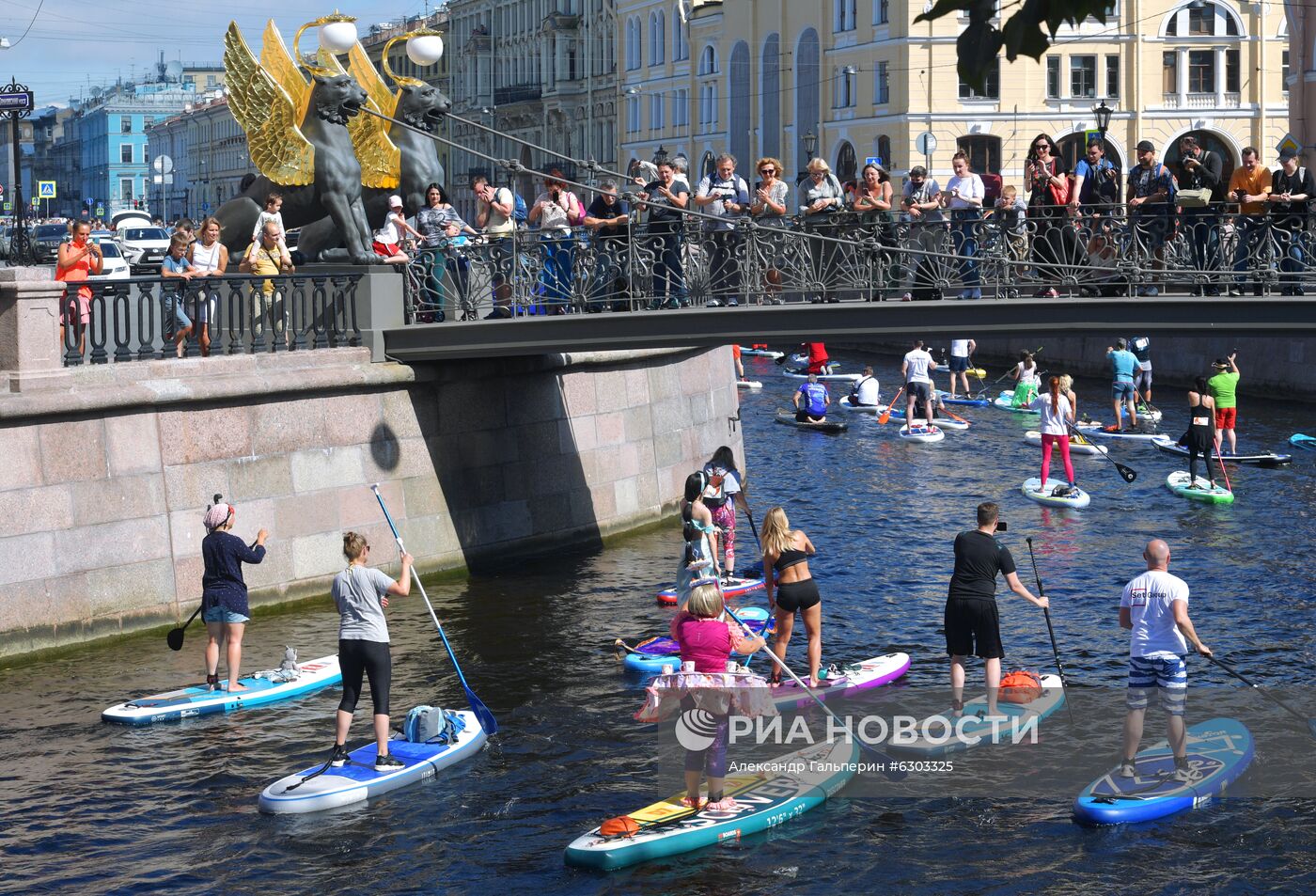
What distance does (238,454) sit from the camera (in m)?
17.9

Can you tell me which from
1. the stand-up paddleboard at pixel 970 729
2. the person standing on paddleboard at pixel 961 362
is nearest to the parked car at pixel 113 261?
the person standing on paddleboard at pixel 961 362

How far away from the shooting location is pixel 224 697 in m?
14.7

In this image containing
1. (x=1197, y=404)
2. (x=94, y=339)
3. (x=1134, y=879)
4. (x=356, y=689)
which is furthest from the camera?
(x=1197, y=404)

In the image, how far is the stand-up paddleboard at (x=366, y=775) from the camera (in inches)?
481

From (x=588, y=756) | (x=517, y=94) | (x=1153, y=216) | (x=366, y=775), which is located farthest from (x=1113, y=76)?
(x=366, y=775)

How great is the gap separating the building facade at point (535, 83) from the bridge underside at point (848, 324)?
70.9 metres

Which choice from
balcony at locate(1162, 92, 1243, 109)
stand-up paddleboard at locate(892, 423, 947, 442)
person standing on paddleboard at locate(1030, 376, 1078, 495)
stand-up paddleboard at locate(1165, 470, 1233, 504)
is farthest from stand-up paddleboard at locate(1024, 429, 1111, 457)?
balcony at locate(1162, 92, 1243, 109)

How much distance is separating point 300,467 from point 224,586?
4157mm

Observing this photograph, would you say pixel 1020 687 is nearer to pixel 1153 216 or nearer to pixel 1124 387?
pixel 1153 216

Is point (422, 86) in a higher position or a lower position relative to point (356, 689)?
higher

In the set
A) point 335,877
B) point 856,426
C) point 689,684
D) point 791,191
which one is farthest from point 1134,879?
point 791,191

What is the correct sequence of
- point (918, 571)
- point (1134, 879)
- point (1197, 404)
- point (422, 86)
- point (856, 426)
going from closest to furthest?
1. point (1134, 879)
2. point (918, 571)
3. point (422, 86)
4. point (1197, 404)
5. point (856, 426)

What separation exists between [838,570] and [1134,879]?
9075 millimetres

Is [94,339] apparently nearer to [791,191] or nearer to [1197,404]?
[1197,404]
